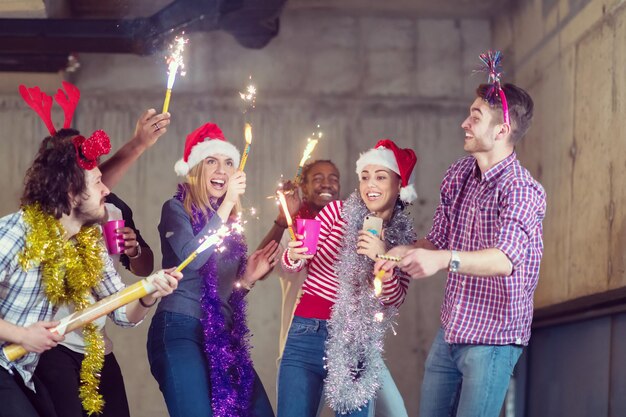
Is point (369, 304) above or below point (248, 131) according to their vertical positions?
below

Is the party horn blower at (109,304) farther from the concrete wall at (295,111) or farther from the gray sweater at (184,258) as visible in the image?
the concrete wall at (295,111)

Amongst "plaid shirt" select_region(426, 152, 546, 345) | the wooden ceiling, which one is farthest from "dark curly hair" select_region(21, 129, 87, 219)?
the wooden ceiling

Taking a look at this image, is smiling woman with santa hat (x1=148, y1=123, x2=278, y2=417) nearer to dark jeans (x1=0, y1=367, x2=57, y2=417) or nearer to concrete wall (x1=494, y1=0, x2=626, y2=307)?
dark jeans (x1=0, y1=367, x2=57, y2=417)

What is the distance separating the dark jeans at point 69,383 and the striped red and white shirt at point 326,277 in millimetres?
710

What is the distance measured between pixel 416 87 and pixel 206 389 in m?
3.64

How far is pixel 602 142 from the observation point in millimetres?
4551

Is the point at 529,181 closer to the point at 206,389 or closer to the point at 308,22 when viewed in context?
the point at 206,389

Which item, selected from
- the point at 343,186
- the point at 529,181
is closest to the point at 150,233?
the point at 343,186

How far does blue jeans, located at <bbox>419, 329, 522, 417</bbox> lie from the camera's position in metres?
3.00

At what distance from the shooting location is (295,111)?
21.3 ft

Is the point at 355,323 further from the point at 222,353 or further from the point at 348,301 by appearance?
the point at 222,353

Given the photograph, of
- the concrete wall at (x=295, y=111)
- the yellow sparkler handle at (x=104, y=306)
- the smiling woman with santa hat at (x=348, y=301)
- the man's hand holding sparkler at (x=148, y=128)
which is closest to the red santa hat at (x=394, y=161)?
the smiling woman with santa hat at (x=348, y=301)

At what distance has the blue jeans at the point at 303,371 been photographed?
3279 millimetres

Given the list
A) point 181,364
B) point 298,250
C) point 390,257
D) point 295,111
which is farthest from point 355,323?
point 295,111
